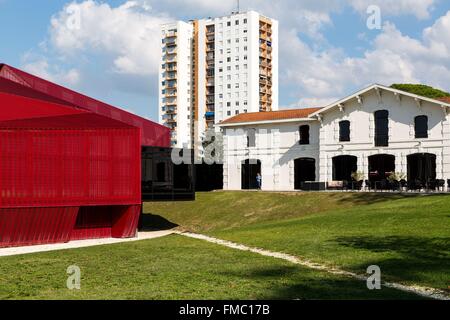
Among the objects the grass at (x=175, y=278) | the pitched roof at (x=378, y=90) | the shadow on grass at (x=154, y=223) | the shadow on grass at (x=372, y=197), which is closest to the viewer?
the grass at (x=175, y=278)

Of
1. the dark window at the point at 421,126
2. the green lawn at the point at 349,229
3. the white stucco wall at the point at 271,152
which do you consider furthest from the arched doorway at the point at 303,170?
the dark window at the point at 421,126

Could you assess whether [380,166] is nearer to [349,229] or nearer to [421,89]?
[349,229]

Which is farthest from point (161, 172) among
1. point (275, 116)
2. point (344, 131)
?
point (275, 116)

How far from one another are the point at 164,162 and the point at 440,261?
793 inches

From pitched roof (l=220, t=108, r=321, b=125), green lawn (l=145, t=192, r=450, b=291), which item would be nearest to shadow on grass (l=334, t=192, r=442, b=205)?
green lawn (l=145, t=192, r=450, b=291)

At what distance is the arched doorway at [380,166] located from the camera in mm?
40059

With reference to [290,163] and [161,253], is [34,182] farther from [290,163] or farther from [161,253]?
[290,163]

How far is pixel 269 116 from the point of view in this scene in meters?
47.4

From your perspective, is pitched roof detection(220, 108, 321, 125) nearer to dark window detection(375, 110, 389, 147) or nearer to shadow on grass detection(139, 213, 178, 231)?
dark window detection(375, 110, 389, 147)

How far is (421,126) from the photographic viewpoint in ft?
127

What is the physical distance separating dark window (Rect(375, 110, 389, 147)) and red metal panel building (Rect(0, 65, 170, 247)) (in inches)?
785

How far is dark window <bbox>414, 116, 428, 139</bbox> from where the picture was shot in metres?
38.7

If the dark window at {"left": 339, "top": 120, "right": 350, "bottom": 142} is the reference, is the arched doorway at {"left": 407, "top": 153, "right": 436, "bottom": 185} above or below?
below

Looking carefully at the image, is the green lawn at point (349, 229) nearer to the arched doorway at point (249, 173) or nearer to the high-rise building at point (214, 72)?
the arched doorway at point (249, 173)
